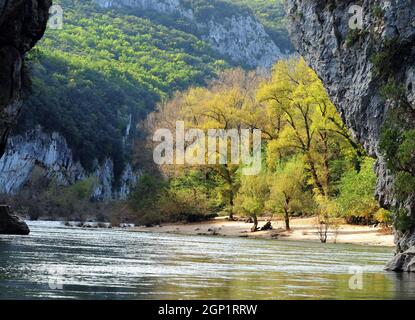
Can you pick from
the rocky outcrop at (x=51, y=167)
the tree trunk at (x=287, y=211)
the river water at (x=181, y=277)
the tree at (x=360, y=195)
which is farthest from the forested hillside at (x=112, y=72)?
the river water at (x=181, y=277)

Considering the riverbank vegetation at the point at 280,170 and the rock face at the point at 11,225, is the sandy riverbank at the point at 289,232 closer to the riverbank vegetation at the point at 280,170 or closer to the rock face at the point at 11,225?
the riverbank vegetation at the point at 280,170

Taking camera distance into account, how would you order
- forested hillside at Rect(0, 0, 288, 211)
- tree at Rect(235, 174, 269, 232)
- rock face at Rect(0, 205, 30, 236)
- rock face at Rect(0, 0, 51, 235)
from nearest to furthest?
1. rock face at Rect(0, 0, 51, 235)
2. rock face at Rect(0, 205, 30, 236)
3. tree at Rect(235, 174, 269, 232)
4. forested hillside at Rect(0, 0, 288, 211)

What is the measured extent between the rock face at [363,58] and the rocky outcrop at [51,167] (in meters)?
58.3

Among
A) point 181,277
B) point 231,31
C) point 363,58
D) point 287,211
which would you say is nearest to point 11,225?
point 363,58

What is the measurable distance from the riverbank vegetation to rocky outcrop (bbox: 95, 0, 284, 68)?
101m

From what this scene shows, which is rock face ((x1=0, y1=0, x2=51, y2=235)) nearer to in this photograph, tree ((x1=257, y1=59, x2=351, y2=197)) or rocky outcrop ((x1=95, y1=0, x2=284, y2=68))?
tree ((x1=257, y1=59, x2=351, y2=197))

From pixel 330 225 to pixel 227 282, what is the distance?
105 feet

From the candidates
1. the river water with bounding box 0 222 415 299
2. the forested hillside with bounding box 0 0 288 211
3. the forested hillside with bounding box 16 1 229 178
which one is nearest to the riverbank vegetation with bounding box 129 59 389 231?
the forested hillside with bounding box 0 0 288 211

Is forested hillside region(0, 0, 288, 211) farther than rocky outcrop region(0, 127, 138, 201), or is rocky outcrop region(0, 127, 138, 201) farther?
forested hillside region(0, 0, 288, 211)


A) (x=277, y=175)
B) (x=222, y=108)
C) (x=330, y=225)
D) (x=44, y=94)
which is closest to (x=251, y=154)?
(x=222, y=108)

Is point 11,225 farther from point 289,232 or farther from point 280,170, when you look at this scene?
point 280,170

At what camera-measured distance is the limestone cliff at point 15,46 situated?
30391 millimetres

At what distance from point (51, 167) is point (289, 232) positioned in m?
54.1

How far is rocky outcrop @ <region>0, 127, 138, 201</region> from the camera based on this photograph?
90.0 meters
